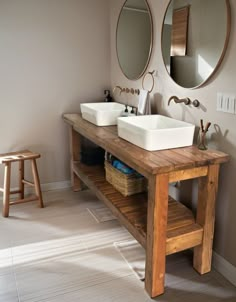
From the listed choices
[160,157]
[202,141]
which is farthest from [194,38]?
[160,157]

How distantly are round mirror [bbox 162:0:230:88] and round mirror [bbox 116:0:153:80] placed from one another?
27 cm

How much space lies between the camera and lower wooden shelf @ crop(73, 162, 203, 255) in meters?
1.72

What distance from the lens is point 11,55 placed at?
8.93ft

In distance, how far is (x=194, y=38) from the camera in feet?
6.11

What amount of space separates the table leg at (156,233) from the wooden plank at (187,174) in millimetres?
56

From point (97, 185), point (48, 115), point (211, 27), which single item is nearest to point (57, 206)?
point (97, 185)

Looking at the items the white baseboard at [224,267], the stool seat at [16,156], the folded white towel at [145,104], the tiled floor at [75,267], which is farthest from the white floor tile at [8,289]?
the folded white towel at [145,104]

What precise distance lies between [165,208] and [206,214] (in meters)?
0.33

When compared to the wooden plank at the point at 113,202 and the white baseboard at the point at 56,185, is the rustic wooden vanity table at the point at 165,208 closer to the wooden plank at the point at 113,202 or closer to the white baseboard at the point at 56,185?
the wooden plank at the point at 113,202

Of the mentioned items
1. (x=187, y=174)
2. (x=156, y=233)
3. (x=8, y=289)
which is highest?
(x=187, y=174)

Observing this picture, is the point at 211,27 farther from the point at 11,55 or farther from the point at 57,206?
the point at 57,206

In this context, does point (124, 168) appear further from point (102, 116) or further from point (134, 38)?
point (134, 38)

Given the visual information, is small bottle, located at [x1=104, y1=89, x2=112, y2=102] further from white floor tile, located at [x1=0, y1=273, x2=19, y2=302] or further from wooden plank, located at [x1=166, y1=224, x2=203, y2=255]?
white floor tile, located at [x1=0, y1=273, x2=19, y2=302]

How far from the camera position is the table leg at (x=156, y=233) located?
1.52m
